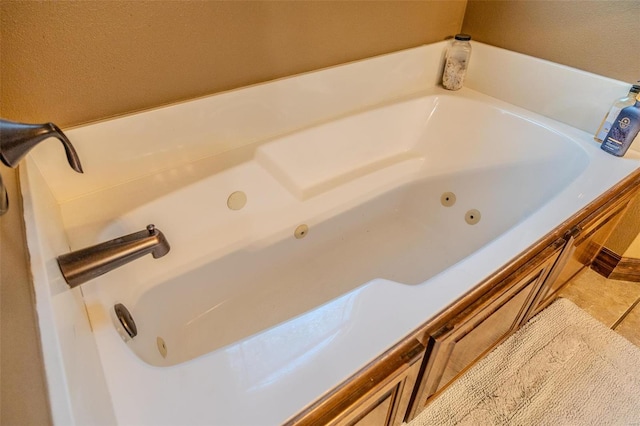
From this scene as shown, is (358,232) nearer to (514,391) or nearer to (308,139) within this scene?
(308,139)

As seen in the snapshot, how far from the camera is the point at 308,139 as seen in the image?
135 centimetres

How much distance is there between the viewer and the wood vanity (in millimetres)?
661

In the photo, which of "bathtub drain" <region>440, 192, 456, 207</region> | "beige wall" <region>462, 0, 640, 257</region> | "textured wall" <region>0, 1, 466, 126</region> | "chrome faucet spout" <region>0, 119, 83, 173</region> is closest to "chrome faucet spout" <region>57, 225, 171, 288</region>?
"chrome faucet spout" <region>0, 119, 83, 173</region>

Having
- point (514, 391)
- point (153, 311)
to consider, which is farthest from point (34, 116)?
point (514, 391)

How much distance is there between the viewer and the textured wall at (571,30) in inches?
47.8

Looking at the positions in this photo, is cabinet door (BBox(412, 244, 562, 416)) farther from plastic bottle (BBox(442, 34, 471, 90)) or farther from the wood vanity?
plastic bottle (BBox(442, 34, 471, 90))

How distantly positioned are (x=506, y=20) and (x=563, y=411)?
57.0 inches

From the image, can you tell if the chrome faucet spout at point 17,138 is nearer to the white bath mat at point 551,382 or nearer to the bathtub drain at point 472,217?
the white bath mat at point 551,382

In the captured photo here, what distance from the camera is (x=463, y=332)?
867 mm

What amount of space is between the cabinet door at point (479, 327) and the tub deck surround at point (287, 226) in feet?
0.19

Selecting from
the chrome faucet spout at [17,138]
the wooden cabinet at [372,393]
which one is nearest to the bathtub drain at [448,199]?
the wooden cabinet at [372,393]

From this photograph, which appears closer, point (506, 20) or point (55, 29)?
point (55, 29)

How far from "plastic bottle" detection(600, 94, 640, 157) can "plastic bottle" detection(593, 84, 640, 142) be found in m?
0.03

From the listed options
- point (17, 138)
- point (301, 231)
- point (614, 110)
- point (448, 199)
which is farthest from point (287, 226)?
point (614, 110)
